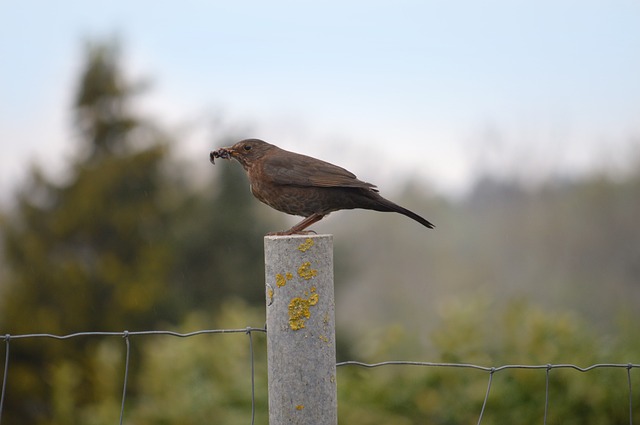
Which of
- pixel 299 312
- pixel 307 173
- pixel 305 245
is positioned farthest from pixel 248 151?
pixel 299 312

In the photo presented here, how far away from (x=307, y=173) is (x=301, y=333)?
37.2 inches

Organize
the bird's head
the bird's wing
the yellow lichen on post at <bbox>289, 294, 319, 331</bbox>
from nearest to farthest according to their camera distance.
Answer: the yellow lichen on post at <bbox>289, 294, 319, 331</bbox> < the bird's wing < the bird's head

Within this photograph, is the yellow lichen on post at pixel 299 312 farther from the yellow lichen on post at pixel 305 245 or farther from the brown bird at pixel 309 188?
the brown bird at pixel 309 188

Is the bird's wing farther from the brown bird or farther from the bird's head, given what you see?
the bird's head

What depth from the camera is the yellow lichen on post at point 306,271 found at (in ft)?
8.78

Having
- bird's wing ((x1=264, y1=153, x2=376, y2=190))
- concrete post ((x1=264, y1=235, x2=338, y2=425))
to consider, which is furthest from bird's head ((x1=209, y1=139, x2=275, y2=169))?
concrete post ((x1=264, y1=235, x2=338, y2=425))

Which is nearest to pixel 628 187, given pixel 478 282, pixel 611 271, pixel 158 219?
pixel 611 271

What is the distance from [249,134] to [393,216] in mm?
8212

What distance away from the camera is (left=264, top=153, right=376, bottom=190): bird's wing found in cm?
339

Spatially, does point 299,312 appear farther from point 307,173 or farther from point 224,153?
point 224,153

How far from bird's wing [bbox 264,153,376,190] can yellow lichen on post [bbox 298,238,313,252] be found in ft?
2.33

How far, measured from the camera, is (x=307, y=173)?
3420 millimetres

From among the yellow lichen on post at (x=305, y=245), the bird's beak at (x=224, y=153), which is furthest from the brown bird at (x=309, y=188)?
the yellow lichen on post at (x=305, y=245)

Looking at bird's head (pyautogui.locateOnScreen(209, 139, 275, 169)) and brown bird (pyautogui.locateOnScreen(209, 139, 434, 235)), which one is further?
bird's head (pyautogui.locateOnScreen(209, 139, 275, 169))
